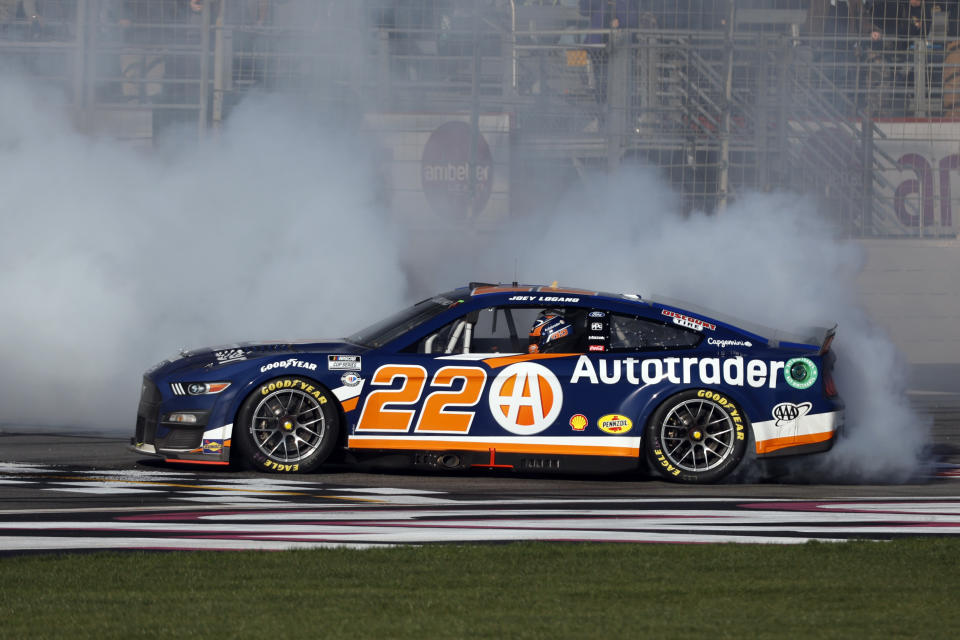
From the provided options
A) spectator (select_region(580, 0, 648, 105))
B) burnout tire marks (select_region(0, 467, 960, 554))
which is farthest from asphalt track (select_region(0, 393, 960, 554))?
spectator (select_region(580, 0, 648, 105))

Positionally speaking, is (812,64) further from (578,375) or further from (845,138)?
(578,375)

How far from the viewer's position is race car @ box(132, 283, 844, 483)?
8281mm

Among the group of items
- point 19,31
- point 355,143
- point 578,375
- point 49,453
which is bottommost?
point 49,453

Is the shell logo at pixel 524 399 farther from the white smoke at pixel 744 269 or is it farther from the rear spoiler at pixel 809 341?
the white smoke at pixel 744 269

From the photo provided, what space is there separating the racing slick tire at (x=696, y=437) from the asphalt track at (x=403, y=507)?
147mm

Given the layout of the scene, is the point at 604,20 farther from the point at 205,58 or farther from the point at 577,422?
the point at 577,422

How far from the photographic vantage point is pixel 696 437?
27.6 ft

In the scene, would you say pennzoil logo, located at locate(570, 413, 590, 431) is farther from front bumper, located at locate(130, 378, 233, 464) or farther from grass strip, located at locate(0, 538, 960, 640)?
grass strip, located at locate(0, 538, 960, 640)

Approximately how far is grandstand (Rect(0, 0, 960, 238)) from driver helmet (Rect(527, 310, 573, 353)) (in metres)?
6.28

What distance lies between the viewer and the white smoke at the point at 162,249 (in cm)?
1204

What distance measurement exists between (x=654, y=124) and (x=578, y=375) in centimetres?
881

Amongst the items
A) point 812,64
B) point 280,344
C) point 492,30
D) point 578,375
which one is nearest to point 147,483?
point 280,344

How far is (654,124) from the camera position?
54.9 ft

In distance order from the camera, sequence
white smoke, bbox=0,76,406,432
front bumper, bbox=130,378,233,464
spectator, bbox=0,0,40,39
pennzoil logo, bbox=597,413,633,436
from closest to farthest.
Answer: front bumper, bbox=130,378,233,464, pennzoil logo, bbox=597,413,633,436, white smoke, bbox=0,76,406,432, spectator, bbox=0,0,40,39
